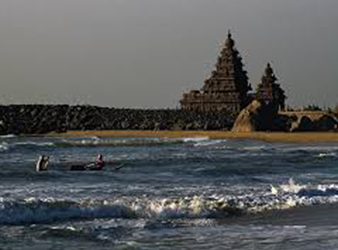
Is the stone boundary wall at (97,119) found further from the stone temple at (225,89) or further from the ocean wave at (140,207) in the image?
the ocean wave at (140,207)

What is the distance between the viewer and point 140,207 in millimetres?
17688

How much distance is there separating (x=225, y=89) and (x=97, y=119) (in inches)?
659

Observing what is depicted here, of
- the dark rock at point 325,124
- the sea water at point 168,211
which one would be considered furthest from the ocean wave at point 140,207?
the dark rock at point 325,124

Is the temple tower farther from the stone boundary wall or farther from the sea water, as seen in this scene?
the sea water

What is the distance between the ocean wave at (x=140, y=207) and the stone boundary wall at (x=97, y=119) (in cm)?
6488

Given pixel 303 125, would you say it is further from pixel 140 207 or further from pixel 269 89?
pixel 140 207

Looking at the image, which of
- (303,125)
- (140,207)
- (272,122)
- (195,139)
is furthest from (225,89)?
(140,207)

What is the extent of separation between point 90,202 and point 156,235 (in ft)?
14.4

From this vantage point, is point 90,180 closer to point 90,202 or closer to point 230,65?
point 90,202

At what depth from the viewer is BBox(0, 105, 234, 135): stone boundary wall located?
286ft

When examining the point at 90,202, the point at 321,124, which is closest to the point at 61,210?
the point at 90,202

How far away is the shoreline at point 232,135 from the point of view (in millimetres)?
64625

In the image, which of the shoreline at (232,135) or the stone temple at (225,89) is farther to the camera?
the stone temple at (225,89)

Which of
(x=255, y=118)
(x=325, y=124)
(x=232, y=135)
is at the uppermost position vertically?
(x=255, y=118)
